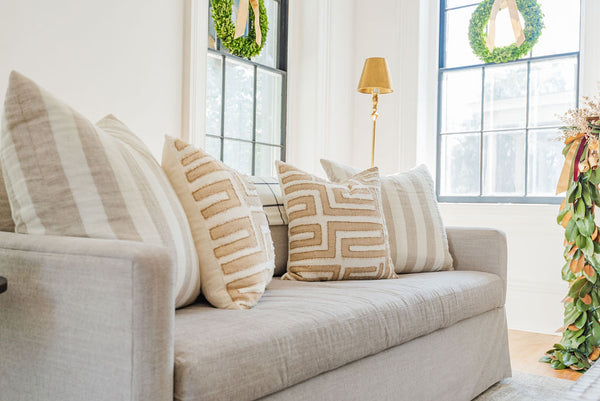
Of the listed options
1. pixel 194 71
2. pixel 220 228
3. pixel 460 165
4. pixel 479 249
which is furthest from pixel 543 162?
pixel 220 228

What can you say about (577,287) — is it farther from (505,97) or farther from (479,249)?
(505,97)

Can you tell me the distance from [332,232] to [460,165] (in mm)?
2479

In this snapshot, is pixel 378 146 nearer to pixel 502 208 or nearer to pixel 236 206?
pixel 502 208

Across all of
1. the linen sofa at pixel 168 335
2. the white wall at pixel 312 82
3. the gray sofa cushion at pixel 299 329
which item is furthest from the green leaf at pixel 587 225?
the white wall at pixel 312 82

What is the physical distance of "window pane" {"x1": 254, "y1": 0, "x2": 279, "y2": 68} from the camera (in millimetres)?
3918

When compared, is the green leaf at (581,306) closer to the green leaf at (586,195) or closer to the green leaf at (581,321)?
the green leaf at (581,321)

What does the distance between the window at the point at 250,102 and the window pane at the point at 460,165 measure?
4.14ft

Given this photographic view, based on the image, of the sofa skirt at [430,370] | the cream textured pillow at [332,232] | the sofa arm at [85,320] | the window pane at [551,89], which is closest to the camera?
the sofa arm at [85,320]

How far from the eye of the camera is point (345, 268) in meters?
2.00

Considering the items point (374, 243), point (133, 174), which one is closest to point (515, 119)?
point (374, 243)

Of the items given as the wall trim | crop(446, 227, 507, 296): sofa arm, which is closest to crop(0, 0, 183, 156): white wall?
the wall trim

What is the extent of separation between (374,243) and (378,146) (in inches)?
91.1

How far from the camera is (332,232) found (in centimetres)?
200

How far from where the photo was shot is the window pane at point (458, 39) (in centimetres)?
420
